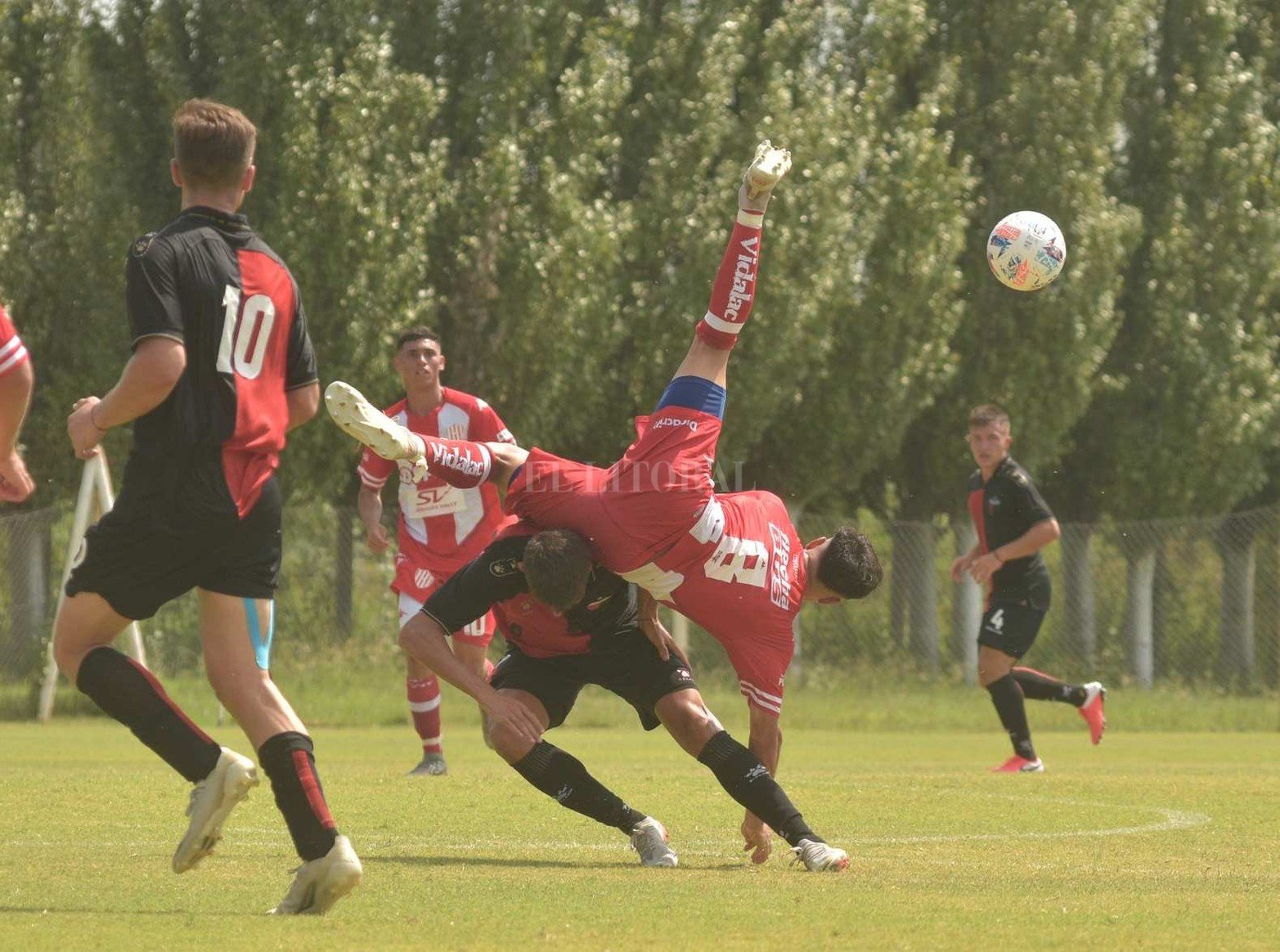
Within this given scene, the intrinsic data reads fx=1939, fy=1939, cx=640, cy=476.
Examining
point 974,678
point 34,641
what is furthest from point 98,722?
point 974,678

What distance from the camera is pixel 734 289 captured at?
8383 millimetres

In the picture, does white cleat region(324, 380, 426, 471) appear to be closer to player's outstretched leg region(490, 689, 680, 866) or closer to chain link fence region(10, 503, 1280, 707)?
player's outstretched leg region(490, 689, 680, 866)

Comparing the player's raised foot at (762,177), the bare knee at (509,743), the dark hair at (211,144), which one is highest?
the player's raised foot at (762,177)

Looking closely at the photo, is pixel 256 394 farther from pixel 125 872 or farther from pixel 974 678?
pixel 974 678

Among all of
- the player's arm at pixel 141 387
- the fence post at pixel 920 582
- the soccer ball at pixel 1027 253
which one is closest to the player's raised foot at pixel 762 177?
the player's arm at pixel 141 387

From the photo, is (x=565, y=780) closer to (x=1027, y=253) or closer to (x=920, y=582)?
(x=1027, y=253)

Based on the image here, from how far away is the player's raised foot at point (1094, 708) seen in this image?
1526 centimetres

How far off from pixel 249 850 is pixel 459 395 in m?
4.75

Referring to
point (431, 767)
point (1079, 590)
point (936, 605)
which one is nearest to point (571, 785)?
point (431, 767)

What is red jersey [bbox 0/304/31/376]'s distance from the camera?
5.66 meters

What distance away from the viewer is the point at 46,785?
35.6 ft

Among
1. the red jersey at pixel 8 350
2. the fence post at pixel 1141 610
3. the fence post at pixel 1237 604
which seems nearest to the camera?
the red jersey at pixel 8 350

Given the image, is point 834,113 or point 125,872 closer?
point 125,872

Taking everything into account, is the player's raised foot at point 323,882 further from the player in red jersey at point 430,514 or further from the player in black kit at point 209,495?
the player in red jersey at point 430,514
